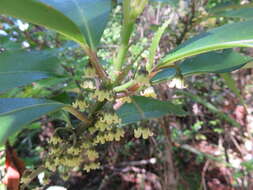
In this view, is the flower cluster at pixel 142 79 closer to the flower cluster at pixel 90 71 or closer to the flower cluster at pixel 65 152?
the flower cluster at pixel 90 71

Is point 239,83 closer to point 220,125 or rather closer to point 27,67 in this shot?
point 220,125

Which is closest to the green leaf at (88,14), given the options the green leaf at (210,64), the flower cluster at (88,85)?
the flower cluster at (88,85)

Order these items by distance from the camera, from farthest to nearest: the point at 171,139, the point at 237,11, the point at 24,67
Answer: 1. the point at 171,139
2. the point at 237,11
3. the point at 24,67

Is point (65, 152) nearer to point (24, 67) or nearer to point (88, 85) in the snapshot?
point (88, 85)

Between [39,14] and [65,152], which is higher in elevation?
[39,14]

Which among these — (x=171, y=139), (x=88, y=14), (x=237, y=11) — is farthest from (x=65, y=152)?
(x=171, y=139)

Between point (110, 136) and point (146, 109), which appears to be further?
point (146, 109)

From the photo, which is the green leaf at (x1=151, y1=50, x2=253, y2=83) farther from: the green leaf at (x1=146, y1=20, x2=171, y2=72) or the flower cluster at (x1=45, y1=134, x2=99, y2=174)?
the flower cluster at (x1=45, y1=134, x2=99, y2=174)

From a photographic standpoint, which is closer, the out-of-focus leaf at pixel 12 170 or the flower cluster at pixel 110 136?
the flower cluster at pixel 110 136
